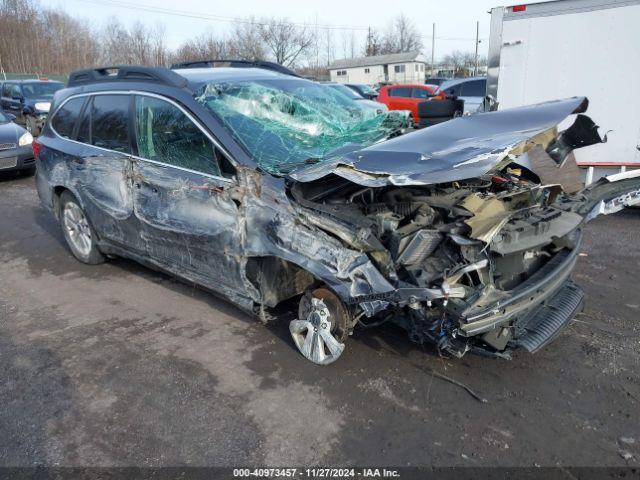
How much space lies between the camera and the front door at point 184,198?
11.7 ft

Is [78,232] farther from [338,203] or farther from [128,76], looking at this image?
[338,203]

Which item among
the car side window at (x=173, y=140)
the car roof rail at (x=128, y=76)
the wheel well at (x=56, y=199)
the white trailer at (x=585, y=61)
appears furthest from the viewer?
the white trailer at (x=585, y=61)

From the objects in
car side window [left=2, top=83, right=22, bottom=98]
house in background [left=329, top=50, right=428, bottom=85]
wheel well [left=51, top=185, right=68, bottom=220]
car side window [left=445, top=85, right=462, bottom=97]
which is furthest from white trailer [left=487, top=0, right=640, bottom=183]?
house in background [left=329, top=50, right=428, bottom=85]

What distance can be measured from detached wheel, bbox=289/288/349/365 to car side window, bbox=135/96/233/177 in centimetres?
108

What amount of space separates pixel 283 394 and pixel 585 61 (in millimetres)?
6056

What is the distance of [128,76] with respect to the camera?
4.44 meters

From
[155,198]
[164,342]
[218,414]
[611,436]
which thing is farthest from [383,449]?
[155,198]

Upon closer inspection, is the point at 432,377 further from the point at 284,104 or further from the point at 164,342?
the point at 284,104

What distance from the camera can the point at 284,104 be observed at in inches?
166

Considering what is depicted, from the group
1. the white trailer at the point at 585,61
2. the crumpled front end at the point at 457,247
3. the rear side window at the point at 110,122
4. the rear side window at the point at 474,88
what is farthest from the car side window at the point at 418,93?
the crumpled front end at the point at 457,247

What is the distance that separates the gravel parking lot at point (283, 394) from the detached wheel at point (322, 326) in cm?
11

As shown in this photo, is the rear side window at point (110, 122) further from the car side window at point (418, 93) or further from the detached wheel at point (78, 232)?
the car side window at point (418, 93)

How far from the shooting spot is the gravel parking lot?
105 inches

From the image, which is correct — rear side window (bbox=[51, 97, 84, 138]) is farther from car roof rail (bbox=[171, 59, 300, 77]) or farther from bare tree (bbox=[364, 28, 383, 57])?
bare tree (bbox=[364, 28, 383, 57])
